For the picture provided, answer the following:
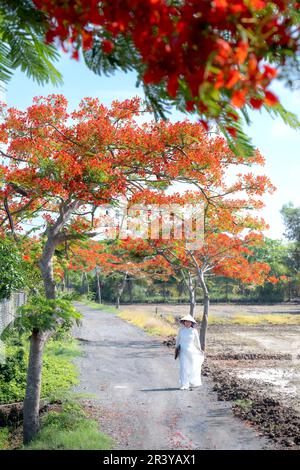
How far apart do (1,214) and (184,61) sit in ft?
42.6

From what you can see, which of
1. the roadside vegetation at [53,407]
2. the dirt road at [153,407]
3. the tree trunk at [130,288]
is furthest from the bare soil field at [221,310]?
the roadside vegetation at [53,407]

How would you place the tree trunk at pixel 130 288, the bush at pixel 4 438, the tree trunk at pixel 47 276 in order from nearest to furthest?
the bush at pixel 4 438, the tree trunk at pixel 47 276, the tree trunk at pixel 130 288

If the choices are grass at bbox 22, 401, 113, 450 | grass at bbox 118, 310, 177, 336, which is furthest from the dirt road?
grass at bbox 118, 310, 177, 336

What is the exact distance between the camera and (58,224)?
29.3ft

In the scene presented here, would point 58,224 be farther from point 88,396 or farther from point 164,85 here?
point 164,85

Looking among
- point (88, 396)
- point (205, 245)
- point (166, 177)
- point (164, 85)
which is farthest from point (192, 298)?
point (164, 85)

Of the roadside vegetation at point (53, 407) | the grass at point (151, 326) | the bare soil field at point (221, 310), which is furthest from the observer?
the bare soil field at point (221, 310)

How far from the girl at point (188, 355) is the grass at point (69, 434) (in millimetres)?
3117

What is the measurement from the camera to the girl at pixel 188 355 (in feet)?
36.4

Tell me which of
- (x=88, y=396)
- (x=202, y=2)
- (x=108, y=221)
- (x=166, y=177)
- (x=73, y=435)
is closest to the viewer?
(x=202, y=2)

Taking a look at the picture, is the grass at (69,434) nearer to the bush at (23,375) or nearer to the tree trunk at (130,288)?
the bush at (23,375)

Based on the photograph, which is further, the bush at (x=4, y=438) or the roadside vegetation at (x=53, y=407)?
the bush at (x=4, y=438)

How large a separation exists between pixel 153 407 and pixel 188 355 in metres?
2.15
